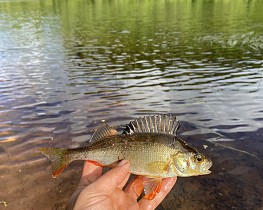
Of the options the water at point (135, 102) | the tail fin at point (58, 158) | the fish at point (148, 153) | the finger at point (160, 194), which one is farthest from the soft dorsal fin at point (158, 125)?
the water at point (135, 102)

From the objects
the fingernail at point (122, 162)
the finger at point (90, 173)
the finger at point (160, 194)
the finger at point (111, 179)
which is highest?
the fingernail at point (122, 162)

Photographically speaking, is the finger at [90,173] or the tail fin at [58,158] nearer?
the tail fin at [58,158]

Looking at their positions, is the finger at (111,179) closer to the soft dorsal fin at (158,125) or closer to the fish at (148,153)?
the fish at (148,153)

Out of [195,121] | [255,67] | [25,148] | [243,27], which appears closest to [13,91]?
[25,148]

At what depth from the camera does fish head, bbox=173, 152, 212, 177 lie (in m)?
4.91

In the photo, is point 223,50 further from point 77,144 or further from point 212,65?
point 77,144

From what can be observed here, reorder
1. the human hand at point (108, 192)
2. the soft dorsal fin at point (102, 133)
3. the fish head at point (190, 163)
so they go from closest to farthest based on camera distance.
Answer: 1. the human hand at point (108, 192)
2. the fish head at point (190, 163)
3. the soft dorsal fin at point (102, 133)

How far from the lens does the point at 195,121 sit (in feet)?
36.6

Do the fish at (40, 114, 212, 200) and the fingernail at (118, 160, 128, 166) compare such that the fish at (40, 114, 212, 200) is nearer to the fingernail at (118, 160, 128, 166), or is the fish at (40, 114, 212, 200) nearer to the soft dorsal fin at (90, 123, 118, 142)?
the soft dorsal fin at (90, 123, 118, 142)

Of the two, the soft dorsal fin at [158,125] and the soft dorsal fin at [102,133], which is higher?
the soft dorsal fin at [158,125]

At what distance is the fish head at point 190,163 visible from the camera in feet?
16.1

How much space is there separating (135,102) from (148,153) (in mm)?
8274

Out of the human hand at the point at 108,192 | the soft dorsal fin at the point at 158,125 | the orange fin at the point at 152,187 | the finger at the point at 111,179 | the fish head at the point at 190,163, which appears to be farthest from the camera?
the soft dorsal fin at the point at 158,125

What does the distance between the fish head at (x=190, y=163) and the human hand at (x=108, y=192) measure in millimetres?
849
